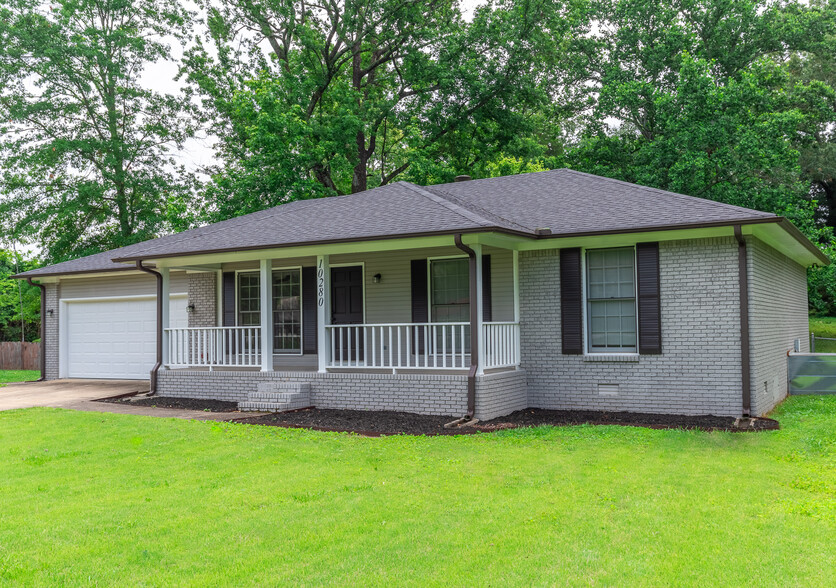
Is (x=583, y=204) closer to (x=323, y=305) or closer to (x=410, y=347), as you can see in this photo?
(x=410, y=347)

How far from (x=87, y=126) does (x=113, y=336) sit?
12550mm

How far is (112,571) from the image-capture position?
4.39 meters

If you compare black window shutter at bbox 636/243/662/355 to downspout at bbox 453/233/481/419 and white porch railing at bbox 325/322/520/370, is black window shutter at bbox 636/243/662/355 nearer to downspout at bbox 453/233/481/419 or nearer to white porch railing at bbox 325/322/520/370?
white porch railing at bbox 325/322/520/370

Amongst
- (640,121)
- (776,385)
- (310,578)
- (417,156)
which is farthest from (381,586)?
(640,121)

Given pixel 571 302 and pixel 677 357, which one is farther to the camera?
pixel 571 302

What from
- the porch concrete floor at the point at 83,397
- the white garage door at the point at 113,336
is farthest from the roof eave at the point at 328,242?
the white garage door at the point at 113,336

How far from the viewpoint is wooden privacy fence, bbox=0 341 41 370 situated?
79.4ft

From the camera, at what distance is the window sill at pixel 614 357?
442 inches

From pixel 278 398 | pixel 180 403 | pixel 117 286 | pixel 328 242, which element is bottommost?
pixel 180 403

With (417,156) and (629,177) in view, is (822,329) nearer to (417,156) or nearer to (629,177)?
(629,177)

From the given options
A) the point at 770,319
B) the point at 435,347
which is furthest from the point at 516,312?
the point at 770,319

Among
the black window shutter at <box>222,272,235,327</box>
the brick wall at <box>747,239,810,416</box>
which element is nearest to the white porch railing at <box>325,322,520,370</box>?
the black window shutter at <box>222,272,235,327</box>

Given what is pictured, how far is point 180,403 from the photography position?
12.9 metres

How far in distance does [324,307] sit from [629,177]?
13589mm
